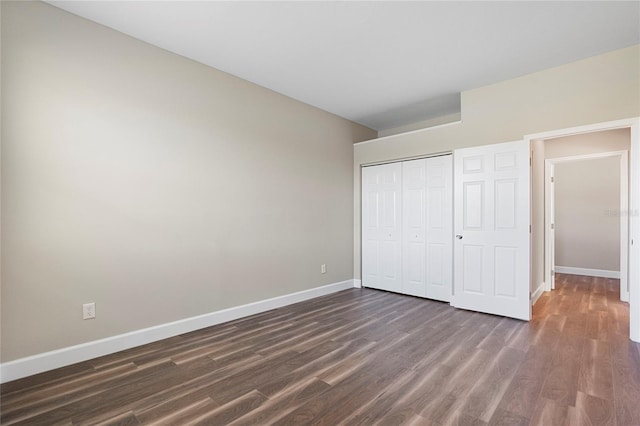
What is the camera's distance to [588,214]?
5.97m

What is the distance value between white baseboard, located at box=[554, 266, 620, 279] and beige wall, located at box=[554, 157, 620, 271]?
0.06 metres

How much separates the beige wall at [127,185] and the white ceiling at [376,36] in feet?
1.13

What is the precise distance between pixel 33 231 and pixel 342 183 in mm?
3811

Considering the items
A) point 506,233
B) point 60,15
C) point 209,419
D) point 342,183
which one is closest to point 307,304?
point 342,183

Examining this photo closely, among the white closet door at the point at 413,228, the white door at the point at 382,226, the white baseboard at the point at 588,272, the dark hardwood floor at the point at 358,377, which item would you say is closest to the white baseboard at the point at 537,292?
the dark hardwood floor at the point at 358,377

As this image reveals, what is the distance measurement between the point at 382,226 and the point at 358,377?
2.93 meters

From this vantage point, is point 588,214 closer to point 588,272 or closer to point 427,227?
point 588,272

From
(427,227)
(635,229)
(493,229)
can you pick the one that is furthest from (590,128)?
(427,227)

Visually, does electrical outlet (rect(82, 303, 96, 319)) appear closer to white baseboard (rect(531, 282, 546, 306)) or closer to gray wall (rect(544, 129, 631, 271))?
white baseboard (rect(531, 282, 546, 306))

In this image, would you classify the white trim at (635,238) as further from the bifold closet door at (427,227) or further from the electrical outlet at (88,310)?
the electrical outlet at (88,310)

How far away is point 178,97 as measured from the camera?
3.05 m

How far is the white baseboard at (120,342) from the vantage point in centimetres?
220

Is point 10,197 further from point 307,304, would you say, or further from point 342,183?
point 342,183

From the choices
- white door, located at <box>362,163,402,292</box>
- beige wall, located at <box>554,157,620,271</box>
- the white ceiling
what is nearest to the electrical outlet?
the white ceiling
